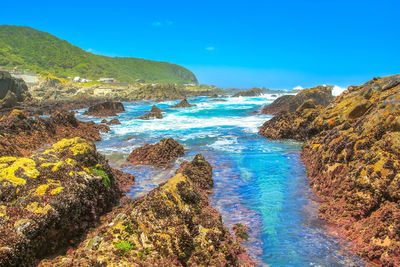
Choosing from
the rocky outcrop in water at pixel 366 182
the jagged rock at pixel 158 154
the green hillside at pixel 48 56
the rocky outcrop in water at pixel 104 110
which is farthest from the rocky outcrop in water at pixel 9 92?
the green hillside at pixel 48 56

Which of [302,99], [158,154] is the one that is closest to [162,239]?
[158,154]

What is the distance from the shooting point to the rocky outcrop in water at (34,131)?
14.2m

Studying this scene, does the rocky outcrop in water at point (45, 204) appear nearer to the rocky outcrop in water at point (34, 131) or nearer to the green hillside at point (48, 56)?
the rocky outcrop in water at point (34, 131)

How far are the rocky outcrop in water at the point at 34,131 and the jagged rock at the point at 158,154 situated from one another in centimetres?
594

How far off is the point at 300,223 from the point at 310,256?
4.80 ft

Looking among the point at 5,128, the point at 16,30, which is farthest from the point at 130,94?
the point at 16,30

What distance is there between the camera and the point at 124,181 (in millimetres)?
9812

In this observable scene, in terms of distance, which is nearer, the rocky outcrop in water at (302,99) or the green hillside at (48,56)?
the rocky outcrop in water at (302,99)

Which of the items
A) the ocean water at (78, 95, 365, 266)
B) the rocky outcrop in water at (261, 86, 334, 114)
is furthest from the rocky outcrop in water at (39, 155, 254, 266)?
the rocky outcrop in water at (261, 86, 334, 114)

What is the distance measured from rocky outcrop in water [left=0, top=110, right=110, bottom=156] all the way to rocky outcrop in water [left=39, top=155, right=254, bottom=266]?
35.0ft

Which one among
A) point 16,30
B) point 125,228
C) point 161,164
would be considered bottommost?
point 161,164

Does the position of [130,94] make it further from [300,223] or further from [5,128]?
[300,223]

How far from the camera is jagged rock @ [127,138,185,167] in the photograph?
509 inches

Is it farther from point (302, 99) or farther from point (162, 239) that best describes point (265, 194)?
point (302, 99)
